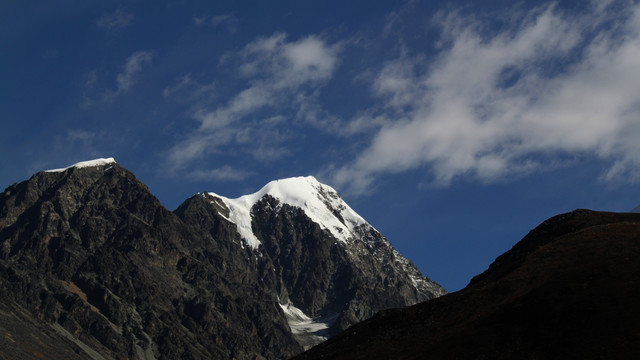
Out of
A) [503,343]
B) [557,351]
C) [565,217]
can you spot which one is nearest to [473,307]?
[503,343]

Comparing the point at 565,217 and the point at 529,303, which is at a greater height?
the point at 565,217

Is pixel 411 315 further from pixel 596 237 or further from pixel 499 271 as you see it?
pixel 596 237

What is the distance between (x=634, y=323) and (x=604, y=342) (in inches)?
160

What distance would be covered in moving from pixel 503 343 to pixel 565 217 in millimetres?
48589

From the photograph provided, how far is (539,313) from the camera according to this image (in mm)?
79375

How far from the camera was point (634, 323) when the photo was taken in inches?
2756

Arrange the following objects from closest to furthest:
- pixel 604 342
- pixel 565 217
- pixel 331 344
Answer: pixel 604 342, pixel 331 344, pixel 565 217

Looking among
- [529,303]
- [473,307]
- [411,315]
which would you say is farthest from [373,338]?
[529,303]

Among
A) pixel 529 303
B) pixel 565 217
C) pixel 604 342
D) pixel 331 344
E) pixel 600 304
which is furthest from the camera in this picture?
pixel 565 217

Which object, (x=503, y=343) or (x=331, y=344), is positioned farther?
(x=331, y=344)

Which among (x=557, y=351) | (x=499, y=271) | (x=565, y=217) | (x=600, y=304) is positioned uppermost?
(x=565, y=217)

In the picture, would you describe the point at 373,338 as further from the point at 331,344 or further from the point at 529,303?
the point at 529,303

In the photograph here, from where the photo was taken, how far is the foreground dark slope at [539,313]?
71.7 meters

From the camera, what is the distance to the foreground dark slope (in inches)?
2822
